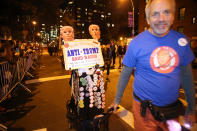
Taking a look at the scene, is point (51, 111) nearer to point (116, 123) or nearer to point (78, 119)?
point (78, 119)

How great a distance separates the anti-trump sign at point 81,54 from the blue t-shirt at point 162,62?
1.46 metres

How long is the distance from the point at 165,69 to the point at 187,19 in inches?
1015

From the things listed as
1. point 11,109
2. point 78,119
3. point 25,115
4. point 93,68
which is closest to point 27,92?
point 11,109

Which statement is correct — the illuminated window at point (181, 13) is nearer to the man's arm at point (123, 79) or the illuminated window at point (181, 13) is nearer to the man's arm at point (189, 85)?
the man's arm at point (189, 85)

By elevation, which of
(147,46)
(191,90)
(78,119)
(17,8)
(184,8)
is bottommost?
(78,119)

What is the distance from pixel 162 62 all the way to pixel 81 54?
1730mm

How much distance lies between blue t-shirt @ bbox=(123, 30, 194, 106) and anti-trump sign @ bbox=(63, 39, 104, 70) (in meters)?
1.46

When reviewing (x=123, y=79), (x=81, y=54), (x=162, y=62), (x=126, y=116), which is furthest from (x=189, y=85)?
(x=126, y=116)

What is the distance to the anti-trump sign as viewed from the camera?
276 cm

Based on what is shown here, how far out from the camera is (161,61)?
4.87 feet

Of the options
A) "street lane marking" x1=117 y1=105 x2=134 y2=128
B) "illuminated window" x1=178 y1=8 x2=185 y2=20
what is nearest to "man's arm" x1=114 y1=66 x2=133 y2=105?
"street lane marking" x1=117 y1=105 x2=134 y2=128

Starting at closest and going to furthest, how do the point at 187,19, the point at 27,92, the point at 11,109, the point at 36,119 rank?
1. the point at 36,119
2. the point at 11,109
3. the point at 27,92
4. the point at 187,19

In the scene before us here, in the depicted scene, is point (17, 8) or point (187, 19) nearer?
point (17, 8)

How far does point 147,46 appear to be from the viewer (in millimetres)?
1499
